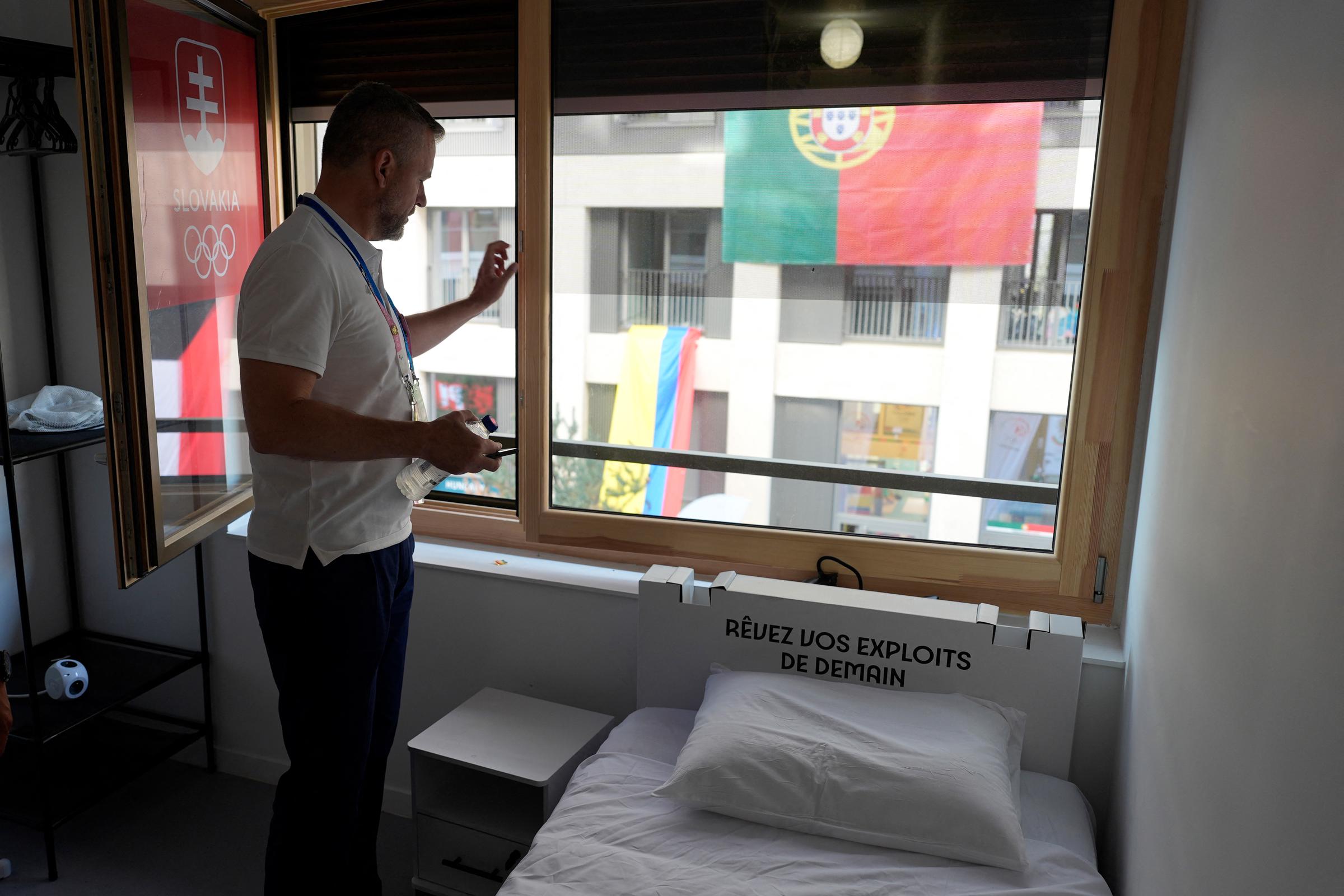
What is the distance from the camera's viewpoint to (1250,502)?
104cm

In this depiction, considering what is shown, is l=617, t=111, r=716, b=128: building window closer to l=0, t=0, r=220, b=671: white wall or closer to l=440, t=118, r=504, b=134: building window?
l=440, t=118, r=504, b=134: building window

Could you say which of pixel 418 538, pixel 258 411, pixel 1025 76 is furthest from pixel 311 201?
pixel 1025 76

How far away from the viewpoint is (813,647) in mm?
1904

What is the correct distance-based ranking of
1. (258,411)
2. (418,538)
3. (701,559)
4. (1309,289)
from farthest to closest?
(418,538) → (701,559) → (258,411) → (1309,289)

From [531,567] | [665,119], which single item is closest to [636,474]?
[531,567]

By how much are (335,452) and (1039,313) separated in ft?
4.81

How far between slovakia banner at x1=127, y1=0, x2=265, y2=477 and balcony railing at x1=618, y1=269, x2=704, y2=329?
1018 mm

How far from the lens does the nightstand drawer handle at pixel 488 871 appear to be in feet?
6.52

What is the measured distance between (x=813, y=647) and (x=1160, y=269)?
1.04m

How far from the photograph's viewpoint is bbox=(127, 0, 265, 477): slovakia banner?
1.98m

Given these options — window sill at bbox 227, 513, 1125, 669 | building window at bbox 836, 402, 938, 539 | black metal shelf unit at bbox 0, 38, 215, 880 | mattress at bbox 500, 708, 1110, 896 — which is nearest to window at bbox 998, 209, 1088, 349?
building window at bbox 836, 402, 938, 539

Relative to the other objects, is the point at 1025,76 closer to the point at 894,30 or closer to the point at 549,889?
the point at 894,30

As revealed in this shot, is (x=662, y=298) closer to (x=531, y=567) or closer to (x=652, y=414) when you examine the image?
(x=652, y=414)

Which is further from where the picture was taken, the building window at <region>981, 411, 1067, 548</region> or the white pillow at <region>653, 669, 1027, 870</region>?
the building window at <region>981, 411, 1067, 548</region>
